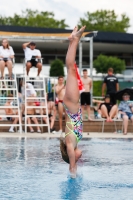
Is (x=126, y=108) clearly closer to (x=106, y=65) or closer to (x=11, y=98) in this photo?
(x=11, y=98)

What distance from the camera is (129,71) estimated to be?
49.0m

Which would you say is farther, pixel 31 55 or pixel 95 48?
pixel 95 48

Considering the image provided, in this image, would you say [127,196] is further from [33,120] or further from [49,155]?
[33,120]

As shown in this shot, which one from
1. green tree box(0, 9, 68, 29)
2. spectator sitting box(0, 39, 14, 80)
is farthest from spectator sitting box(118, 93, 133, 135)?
green tree box(0, 9, 68, 29)

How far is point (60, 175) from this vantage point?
286 inches

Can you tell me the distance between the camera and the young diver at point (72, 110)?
7133 mm

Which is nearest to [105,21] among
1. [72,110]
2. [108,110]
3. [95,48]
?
[95,48]

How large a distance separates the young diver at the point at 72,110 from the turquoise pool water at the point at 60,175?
0.28 meters

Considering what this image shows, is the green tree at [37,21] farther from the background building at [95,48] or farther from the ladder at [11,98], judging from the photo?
the ladder at [11,98]

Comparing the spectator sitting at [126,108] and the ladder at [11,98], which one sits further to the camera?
the spectator sitting at [126,108]

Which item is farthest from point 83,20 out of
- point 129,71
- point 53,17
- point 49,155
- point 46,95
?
point 49,155

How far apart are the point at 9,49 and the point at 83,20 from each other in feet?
203

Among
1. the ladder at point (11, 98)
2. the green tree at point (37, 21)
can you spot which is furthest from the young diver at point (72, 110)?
the green tree at point (37, 21)

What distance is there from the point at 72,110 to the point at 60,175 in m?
0.85
